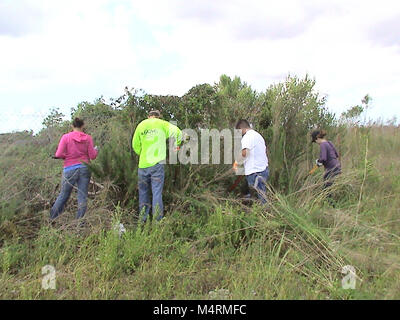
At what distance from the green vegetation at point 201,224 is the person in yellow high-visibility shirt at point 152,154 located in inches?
7.6

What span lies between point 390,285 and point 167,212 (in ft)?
9.59

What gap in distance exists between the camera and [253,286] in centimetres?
337

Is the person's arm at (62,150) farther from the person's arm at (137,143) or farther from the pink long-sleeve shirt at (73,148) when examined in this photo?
the person's arm at (137,143)

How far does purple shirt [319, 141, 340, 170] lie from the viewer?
586 cm

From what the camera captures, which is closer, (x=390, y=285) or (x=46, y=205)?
(x=390, y=285)

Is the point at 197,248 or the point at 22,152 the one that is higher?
the point at 22,152

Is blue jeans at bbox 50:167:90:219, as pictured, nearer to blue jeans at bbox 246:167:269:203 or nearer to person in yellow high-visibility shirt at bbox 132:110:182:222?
person in yellow high-visibility shirt at bbox 132:110:182:222

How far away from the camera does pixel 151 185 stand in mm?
5203

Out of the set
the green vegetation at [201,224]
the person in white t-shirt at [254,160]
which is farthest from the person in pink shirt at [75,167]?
the person in white t-shirt at [254,160]

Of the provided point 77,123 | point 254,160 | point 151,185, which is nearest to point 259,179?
point 254,160

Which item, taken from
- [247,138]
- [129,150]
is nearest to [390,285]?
[247,138]

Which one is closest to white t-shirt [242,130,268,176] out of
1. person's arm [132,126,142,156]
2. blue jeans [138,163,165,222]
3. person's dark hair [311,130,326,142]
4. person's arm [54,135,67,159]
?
person's dark hair [311,130,326,142]

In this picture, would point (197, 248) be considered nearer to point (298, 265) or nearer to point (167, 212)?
point (167, 212)

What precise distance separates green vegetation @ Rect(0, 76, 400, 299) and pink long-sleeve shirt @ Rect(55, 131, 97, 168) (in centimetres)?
25
